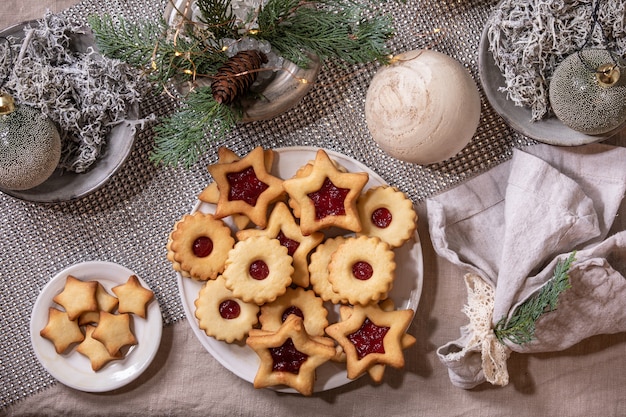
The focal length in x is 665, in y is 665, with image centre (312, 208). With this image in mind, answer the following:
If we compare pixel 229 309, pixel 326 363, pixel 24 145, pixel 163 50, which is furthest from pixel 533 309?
pixel 24 145

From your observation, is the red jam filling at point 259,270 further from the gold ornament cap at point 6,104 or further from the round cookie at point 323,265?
the gold ornament cap at point 6,104

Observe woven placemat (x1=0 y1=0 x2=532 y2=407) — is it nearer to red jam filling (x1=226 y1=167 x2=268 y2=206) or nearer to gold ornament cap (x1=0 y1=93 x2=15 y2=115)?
red jam filling (x1=226 y1=167 x2=268 y2=206)

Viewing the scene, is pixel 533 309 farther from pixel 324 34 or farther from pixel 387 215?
pixel 324 34

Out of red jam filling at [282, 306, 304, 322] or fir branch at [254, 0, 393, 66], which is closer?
fir branch at [254, 0, 393, 66]

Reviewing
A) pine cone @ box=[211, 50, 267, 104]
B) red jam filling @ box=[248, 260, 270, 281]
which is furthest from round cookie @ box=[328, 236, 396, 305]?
pine cone @ box=[211, 50, 267, 104]

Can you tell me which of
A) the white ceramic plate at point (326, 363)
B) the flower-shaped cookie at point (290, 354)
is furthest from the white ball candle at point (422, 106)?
the flower-shaped cookie at point (290, 354)

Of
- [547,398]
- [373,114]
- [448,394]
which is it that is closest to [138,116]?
[373,114]
